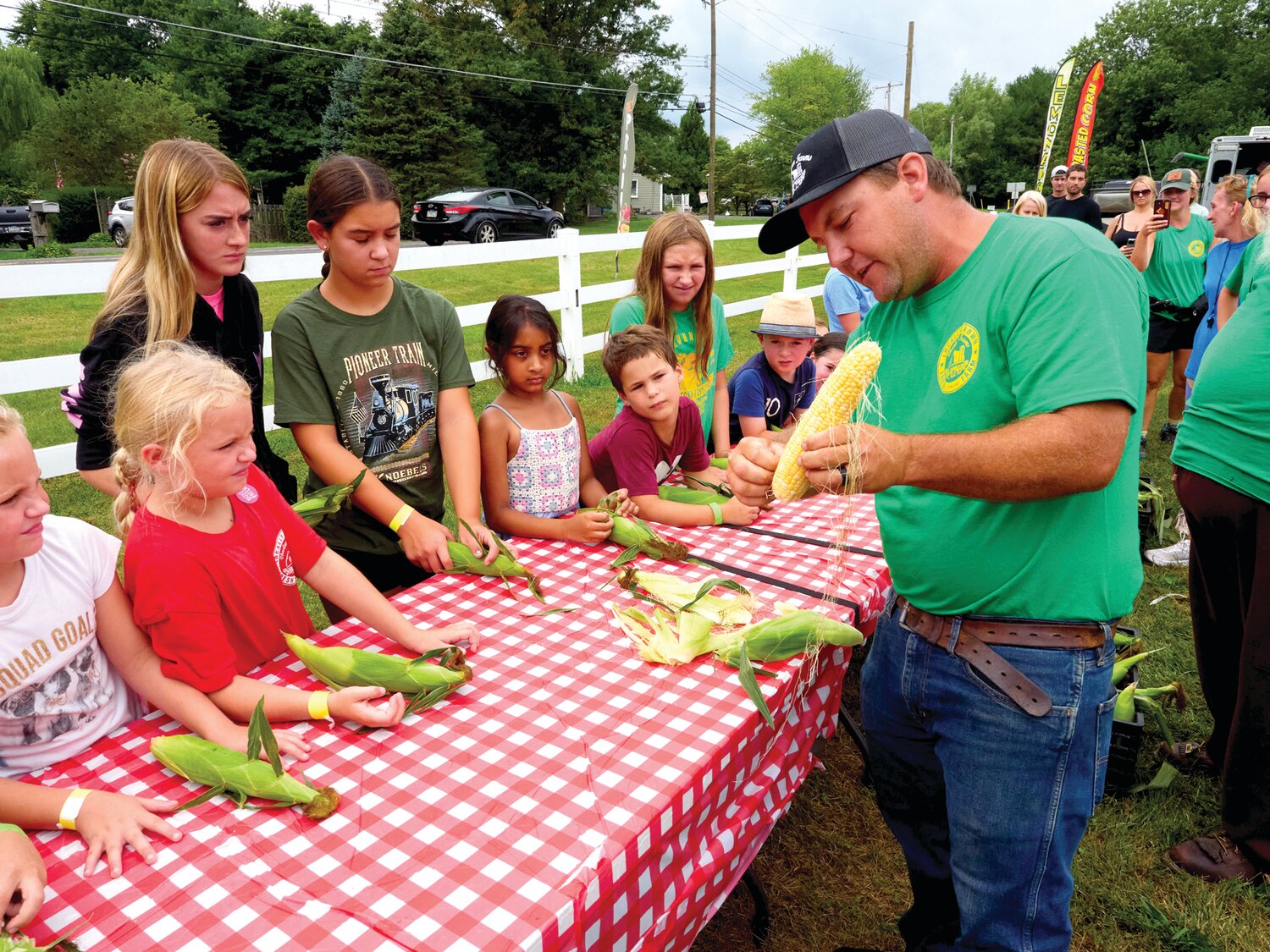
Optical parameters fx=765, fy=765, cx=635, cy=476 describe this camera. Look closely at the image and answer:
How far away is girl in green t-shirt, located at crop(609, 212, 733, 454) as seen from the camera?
148 inches

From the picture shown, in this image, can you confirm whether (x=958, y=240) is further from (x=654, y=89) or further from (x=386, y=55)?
(x=654, y=89)

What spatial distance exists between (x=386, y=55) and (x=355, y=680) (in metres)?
43.9

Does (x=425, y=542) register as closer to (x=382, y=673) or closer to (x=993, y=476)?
(x=382, y=673)

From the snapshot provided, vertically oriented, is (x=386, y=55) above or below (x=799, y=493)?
above

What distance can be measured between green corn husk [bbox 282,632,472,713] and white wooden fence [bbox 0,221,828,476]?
3.32 m

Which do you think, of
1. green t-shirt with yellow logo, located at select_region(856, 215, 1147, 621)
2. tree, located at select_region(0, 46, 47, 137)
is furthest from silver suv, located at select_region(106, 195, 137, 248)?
green t-shirt with yellow logo, located at select_region(856, 215, 1147, 621)

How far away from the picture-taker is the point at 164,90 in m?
35.8

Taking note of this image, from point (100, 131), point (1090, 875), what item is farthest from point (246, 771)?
point (100, 131)

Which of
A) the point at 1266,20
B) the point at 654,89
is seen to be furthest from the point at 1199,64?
the point at 654,89

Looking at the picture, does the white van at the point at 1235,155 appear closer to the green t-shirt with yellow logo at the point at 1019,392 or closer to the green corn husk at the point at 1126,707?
the green corn husk at the point at 1126,707

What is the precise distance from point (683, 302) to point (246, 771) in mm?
3012

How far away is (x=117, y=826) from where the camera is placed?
1321mm

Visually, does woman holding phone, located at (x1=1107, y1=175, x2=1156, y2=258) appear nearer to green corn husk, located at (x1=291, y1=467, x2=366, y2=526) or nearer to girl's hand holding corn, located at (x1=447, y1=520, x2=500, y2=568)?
girl's hand holding corn, located at (x1=447, y1=520, x2=500, y2=568)

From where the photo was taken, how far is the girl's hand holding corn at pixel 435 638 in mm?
1934
